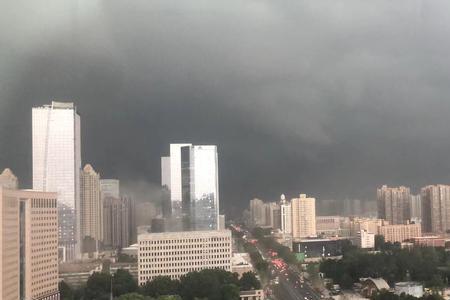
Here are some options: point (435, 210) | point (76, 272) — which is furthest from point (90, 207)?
point (435, 210)

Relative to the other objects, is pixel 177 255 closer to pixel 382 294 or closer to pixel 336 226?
pixel 382 294

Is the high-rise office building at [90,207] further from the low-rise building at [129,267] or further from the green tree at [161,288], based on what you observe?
the green tree at [161,288]

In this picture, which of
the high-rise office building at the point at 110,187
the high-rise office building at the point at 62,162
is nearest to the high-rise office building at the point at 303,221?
the high-rise office building at the point at 110,187

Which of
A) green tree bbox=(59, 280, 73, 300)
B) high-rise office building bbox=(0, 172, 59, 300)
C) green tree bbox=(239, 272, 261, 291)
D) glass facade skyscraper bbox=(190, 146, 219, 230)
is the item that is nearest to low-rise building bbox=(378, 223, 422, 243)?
glass facade skyscraper bbox=(190, 146, 219, 230)

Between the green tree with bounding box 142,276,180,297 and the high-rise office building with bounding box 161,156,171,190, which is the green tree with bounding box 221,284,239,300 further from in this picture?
the high-rise office building with bounding box 161,156,171,190

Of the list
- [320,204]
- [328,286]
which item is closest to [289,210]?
[320,204]
